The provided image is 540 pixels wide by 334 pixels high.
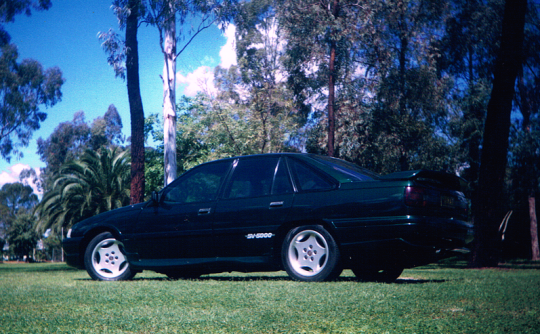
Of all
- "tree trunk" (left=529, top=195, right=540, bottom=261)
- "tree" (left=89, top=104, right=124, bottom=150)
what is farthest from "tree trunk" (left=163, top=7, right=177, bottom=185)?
"tree" (left=89, top=104, right=124, bottom=150)

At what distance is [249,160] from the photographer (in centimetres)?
689

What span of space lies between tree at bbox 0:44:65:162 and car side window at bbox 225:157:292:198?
25.6 m

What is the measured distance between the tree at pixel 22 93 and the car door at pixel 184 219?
24.9 meters

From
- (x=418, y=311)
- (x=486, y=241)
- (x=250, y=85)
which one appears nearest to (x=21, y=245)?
(x=250, y=85)

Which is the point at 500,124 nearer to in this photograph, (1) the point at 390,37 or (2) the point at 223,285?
(2) the point at 223,285

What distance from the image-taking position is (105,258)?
7371 millimetres

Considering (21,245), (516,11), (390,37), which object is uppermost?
(390,37)

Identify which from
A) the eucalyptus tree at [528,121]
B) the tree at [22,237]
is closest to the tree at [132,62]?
the eucalyptus tree at [528,121]

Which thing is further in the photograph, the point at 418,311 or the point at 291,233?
the point at 291,233

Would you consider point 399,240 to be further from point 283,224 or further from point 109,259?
point 109,259

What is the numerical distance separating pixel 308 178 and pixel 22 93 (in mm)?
29471

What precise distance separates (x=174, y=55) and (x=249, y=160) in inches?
461

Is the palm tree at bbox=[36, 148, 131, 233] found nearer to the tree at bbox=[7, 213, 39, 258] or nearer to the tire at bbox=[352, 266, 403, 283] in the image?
the tire at bbox=[352, 266, 403, 283]

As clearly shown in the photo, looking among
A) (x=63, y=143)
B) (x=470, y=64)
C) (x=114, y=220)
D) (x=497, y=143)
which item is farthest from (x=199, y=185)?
(x=63, y=143)
